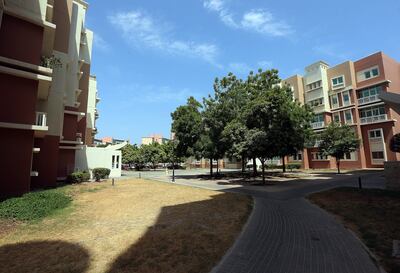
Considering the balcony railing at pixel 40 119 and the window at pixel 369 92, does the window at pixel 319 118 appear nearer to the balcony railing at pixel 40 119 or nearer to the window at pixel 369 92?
the window at pixel 369 92

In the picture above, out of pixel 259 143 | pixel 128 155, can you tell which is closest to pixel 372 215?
→ pixel 259 143

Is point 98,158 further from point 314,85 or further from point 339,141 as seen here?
point 314,85

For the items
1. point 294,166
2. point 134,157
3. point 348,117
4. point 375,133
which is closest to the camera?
point 375,133

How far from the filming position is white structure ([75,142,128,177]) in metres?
28.9

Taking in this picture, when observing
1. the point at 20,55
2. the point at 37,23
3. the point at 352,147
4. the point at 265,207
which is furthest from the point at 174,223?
the point at 352,147

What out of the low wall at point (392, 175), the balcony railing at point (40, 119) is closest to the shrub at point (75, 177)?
the balcony railing at point (40, 119)

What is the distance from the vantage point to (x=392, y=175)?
15.3 meters

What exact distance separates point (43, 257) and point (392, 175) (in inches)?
743

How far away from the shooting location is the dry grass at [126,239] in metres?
5.92

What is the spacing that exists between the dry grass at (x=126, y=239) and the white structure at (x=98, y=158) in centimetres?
1859

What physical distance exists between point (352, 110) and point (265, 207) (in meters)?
37.7

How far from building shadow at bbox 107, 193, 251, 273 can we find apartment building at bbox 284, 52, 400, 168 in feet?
96.0

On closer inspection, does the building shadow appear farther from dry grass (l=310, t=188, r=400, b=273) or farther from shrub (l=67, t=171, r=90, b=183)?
shrub (l=67, t=171, r=90, b=183)

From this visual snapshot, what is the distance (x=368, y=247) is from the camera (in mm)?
7000
